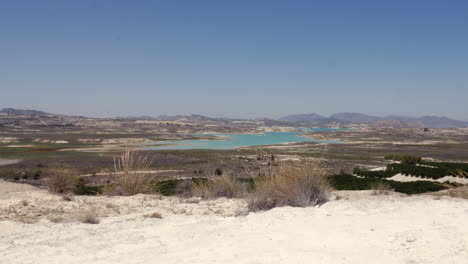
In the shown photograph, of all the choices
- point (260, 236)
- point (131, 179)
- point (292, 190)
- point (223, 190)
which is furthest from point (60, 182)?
point (260, 236)

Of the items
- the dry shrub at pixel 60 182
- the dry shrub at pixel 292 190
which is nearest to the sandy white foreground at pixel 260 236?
the dry shrub at pixel 292 190

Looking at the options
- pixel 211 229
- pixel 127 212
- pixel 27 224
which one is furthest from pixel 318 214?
pixel 27 224

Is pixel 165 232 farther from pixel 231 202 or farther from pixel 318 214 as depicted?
pixel 231 202

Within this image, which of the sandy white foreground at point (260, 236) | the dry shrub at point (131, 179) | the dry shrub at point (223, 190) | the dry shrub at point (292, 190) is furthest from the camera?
the dry shrub at point (131, 179)

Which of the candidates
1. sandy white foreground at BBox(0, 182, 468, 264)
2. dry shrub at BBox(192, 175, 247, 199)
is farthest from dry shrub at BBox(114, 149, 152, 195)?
sandy white foreground at BBox(0, 182, 468, 264)

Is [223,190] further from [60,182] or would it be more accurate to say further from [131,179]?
[60,182]

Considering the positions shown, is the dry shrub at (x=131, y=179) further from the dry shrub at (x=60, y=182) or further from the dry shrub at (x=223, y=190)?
the dry shrub at (x=60, y=182)
